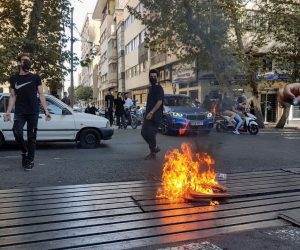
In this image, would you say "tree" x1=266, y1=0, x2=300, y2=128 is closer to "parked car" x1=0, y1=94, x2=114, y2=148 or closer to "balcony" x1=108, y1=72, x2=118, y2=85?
"parked car" x1=0, y1=94, x2=114, y2=148

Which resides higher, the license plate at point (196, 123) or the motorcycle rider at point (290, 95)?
the motorcycle rider at point (290, 95)

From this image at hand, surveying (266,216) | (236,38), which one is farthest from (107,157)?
(236,38)

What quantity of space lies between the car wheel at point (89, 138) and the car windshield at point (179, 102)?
5.45m

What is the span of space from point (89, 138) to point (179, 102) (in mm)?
5908

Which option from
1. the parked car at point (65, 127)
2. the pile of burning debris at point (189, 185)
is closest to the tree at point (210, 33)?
the parked car at point (65, 127)

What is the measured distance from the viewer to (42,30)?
1595cm

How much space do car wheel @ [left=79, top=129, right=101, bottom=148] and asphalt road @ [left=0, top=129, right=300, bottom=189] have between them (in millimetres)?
211

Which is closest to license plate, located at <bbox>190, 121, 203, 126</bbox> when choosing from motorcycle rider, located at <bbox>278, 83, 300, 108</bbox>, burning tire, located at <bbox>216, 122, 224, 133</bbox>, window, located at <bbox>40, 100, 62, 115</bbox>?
burning tire, located at <bbox>216, 122, 224, 133</bbox>

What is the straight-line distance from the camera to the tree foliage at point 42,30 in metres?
15.3

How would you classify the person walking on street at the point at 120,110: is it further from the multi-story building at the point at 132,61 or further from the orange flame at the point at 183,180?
the orange flame at the point at 183,180

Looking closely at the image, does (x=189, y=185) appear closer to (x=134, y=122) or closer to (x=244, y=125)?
(x=244, y=125)

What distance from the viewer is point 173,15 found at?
11.6m

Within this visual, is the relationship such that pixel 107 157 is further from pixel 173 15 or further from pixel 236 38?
pixel 236 38

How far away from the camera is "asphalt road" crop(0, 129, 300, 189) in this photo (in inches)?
271
